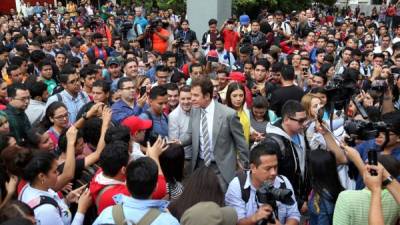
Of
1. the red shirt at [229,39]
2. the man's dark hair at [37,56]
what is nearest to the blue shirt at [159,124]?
the man's dark hair at [37,56]

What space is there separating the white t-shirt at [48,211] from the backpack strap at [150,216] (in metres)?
0.65

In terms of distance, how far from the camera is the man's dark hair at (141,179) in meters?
2.77

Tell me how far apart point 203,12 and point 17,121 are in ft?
30.4

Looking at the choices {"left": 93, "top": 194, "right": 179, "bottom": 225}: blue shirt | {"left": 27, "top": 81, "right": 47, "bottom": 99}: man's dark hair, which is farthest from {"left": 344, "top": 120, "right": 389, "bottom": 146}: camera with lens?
{"left": 27, "top": 81, "right": 47, "bottom": 99}: man's dark hair

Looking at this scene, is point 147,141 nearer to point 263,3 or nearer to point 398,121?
point 398,121

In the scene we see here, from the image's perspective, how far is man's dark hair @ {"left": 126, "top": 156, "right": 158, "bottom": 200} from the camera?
2771mm

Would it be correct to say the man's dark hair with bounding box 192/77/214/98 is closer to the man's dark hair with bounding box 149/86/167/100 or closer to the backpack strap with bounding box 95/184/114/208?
the man's dark hair with bounding box 149/86/167/100

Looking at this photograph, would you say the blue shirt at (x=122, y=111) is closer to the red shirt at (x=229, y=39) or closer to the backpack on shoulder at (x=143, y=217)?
the backpack on shoulder at (x=143, y=217)

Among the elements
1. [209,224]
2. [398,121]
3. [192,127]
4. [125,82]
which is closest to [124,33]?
[125,82]

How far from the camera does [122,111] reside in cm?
542

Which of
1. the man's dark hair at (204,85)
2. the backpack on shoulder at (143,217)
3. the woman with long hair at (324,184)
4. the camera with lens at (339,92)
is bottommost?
the woman with long hair at (324,184)

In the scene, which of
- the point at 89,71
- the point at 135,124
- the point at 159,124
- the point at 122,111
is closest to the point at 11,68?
the point at 89,71

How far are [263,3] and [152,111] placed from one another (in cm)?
1766

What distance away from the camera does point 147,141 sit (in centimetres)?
446
